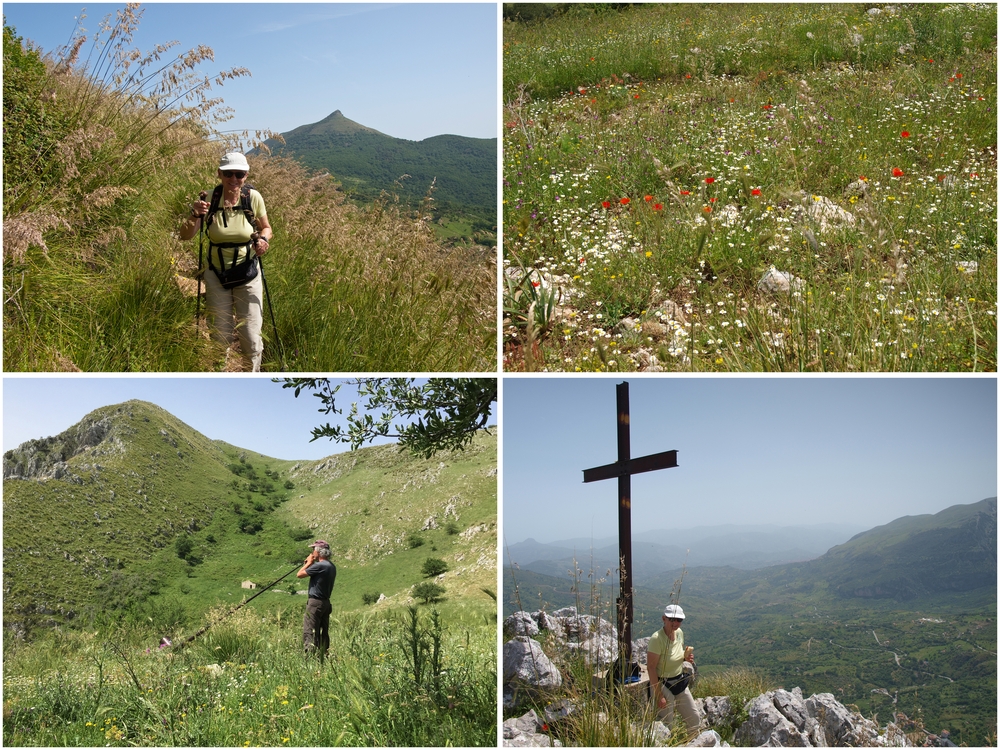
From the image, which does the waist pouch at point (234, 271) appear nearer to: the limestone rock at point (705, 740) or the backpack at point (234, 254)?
the backpack at point (234, 254)

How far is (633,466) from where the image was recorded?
4.27 metres

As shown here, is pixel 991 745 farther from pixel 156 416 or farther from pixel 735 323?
pixel 156 416

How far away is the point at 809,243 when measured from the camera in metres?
5.30

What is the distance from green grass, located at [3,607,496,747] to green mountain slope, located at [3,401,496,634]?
4970mm

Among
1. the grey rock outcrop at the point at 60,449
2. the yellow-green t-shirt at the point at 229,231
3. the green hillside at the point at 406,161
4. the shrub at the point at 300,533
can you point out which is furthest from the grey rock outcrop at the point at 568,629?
the shrub at the point at 300,533

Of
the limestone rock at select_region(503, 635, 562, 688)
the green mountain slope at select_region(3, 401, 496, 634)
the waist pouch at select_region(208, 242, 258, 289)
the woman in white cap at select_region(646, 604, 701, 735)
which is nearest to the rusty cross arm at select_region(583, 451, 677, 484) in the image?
the woman in white cap at select_region(646, 604, 701, 735)

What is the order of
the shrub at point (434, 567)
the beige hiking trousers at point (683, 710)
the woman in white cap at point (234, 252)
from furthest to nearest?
the shrub at point (434, 567)
the woman in white cap at point (234, 252)
the beige hiking trousers at point (683, 710)

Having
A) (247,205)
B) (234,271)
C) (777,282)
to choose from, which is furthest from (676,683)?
(247,205)

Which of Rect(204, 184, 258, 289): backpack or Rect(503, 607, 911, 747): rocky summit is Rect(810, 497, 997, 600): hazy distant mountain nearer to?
Rect(503, 607, 911, 747): rocky summit

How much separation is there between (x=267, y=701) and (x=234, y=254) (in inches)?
126

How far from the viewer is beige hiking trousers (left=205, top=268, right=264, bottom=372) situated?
4.64 m

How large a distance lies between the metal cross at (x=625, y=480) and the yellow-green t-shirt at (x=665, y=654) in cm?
27

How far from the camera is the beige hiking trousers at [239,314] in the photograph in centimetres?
464

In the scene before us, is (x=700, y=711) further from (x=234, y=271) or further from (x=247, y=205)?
(x=247, y=205)
